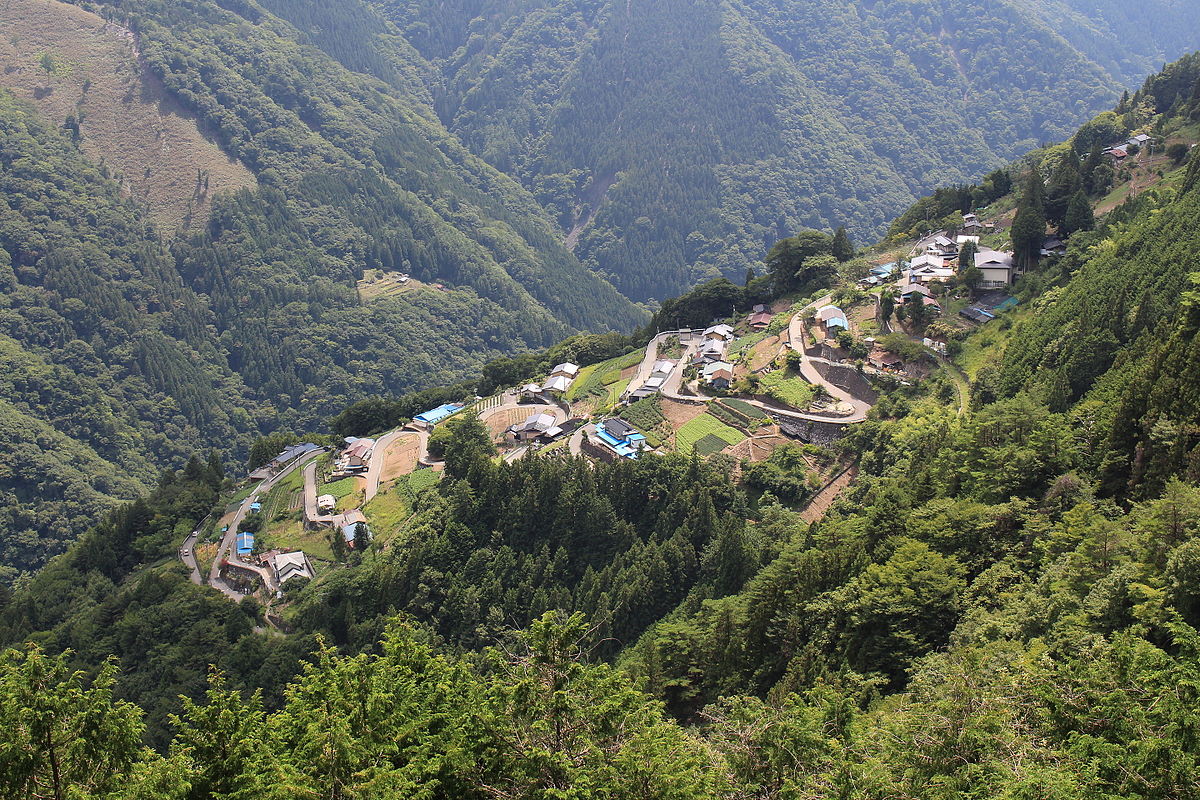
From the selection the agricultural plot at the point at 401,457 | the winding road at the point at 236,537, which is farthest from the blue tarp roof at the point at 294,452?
the agricultural plot at the point at 401,457

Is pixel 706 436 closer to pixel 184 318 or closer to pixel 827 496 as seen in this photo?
pixel 827 496

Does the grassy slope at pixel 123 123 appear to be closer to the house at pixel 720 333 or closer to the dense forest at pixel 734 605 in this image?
the dense forest at pixel 734 605

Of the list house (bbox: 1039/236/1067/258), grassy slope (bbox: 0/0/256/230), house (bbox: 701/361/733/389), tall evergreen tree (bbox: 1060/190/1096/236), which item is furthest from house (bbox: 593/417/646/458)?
grassy slope (bbox: 0/0/256/230)

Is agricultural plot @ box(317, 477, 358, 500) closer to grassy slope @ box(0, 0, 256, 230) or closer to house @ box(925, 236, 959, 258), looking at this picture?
house @ box(925, 236, 959, 258)

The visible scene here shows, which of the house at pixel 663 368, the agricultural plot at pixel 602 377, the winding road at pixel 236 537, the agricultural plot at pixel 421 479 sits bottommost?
the winding road at pixel 236 537

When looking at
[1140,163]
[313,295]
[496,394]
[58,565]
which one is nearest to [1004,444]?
[1140,163]

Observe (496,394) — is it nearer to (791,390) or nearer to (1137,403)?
(791,390)

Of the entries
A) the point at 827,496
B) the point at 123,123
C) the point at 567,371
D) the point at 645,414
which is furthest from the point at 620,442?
the point at 123,123

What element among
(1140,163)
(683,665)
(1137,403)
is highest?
(1140,163)
